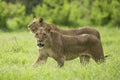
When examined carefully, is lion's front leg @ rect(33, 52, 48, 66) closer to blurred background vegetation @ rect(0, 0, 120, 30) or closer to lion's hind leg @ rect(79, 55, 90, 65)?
lion's hind leg @ rect(79, 55, 90, 65)

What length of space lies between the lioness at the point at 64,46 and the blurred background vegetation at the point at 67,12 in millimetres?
13895

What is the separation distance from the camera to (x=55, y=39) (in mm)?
11109

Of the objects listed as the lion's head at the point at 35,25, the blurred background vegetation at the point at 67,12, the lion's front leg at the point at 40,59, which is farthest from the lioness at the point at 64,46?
the blurred background vegetation at the point at 67,12

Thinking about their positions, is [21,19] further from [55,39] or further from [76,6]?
[55,39]

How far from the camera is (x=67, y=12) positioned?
26391mm

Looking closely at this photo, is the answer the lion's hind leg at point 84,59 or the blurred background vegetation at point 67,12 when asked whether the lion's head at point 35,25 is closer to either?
the lion's hind leg at point 84,59

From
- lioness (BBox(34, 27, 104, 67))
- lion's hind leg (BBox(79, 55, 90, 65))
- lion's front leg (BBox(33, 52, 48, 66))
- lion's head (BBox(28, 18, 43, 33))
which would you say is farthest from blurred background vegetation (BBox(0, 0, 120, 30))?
lion's head (BBox(28, 18, 43, 33))

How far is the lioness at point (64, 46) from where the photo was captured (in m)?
10.7

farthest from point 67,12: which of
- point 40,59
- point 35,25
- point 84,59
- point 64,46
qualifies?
point 35,25

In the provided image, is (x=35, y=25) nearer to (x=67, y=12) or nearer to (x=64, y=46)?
(x=64, y=46)

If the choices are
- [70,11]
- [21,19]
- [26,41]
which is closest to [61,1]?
[70,11]

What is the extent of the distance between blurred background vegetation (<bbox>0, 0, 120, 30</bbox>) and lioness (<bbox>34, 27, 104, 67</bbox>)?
45.6ft

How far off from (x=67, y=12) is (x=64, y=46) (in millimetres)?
15105

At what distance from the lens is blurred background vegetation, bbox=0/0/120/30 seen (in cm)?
2567
